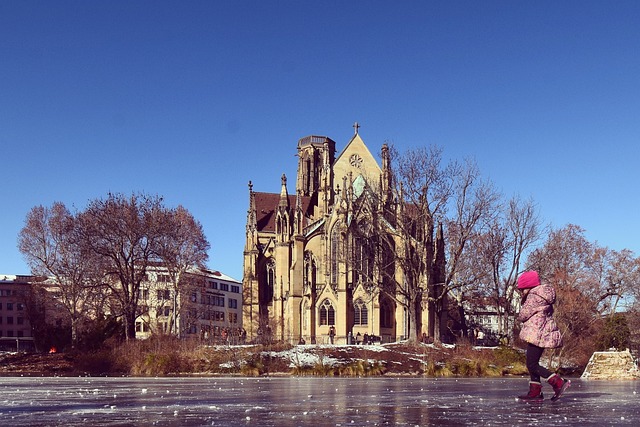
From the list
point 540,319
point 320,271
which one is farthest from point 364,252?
point 540,319

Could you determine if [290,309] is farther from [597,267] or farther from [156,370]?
[156,370]

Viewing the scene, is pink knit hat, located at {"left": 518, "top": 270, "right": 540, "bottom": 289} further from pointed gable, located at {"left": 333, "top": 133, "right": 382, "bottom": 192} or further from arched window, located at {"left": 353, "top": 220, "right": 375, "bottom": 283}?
pointed gable, located at {"left": 333, "top": 133, "right": 382, "bottom": 192}

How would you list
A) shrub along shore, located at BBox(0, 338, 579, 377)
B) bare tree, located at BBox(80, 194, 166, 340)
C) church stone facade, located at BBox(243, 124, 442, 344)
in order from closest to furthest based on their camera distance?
shrub along shore, located at BBox(0, 338, 579, 377) < bare tree, located at BBox(80, 194, 166, 340) < church stone facade, located at BBox(243, 124, 442, 344)

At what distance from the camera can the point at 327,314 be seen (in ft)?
258

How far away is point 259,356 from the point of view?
39.9 meters

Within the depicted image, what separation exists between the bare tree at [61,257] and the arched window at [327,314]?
73.2 ft

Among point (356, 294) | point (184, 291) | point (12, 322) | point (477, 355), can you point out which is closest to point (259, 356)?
point (477, 355)

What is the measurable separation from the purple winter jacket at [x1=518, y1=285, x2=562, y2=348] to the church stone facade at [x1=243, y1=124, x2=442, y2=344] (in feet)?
158

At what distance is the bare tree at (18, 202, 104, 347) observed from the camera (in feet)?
206

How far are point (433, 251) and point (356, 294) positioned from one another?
1066 inches

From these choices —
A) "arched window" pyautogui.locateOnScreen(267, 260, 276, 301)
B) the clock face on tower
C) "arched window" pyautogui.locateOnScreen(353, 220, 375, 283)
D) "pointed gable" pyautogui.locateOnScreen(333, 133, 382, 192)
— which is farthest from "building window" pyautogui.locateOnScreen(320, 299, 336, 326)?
the clock face on tower

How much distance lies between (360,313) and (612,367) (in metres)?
51.3

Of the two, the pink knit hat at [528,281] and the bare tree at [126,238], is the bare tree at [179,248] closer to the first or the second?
the bare tree at [126,238]

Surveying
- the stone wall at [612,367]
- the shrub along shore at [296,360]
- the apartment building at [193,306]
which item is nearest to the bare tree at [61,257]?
the apartment building at [193,306]
